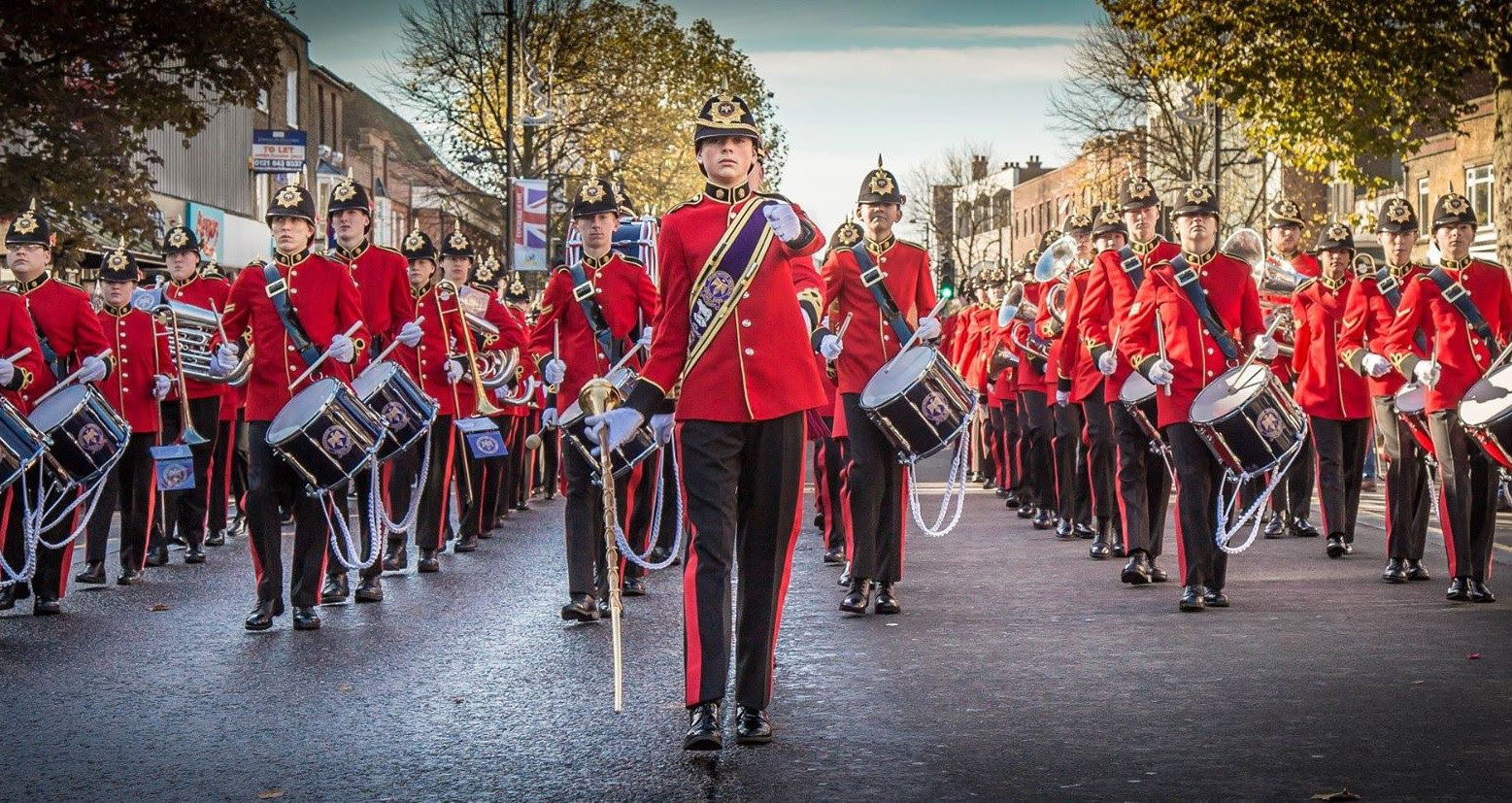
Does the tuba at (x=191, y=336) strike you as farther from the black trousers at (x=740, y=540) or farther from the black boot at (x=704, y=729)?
the black boot at (x=704, y=729)

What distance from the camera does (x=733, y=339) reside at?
7.24 meters

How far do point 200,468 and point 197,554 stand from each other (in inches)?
28.4

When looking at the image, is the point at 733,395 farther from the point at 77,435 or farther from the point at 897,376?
the point at 77,435

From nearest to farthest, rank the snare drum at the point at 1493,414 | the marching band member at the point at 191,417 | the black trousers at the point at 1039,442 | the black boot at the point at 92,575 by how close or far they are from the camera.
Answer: the snare drum at the point at 1493,414, the black boot at the point at 92,575, the marching band member at the point at 191,417, the black trousers at the point at 1039,442

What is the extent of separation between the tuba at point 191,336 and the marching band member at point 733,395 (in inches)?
277

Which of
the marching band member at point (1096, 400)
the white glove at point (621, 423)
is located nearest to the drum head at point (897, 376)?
the marching band member at point (1096, 400)

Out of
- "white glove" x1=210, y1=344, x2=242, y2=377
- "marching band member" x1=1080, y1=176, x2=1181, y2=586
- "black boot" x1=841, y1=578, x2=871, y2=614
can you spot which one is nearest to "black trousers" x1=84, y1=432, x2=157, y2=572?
"white glove" x1=210, y1=344, x2=242, y2=377

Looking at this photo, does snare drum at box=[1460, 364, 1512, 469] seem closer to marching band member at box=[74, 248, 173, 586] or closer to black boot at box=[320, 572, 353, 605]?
black boot at box=[320, 572, 353, 605]

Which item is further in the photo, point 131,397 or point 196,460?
point 196,460

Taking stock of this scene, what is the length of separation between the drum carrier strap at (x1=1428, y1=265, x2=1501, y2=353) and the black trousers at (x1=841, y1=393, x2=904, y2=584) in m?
3.19

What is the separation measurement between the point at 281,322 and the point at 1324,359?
7.58m

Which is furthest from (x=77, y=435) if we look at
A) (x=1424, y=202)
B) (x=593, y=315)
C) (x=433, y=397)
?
(x=1424, y=202)

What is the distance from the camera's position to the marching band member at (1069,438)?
51.9ft

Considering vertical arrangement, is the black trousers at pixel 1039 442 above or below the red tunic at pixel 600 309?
below
